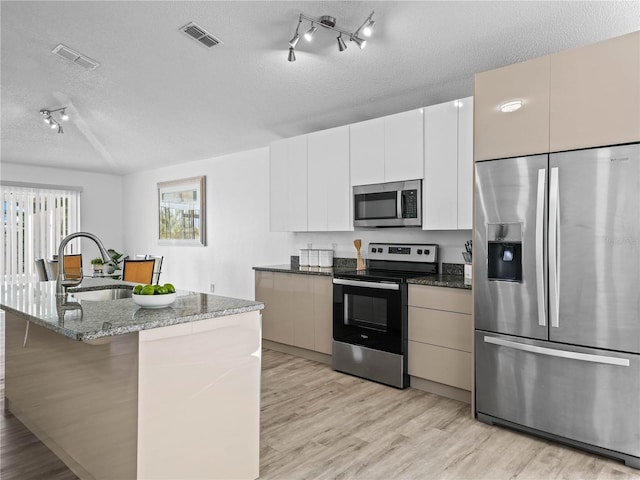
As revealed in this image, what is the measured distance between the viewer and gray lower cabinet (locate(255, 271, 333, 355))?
3.96 meters

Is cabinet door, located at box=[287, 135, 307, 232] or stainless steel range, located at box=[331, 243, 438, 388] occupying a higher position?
cabinet door, located at box=[287, 135, 307, 232]

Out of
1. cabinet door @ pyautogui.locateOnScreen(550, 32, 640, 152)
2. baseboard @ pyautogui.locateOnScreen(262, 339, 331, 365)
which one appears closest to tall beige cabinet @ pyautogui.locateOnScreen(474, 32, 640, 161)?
cabinet door @ pyautogui.locateOnScreen(550, 32, 640, 152)

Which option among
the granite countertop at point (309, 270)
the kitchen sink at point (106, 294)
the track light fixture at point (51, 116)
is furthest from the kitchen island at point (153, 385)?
the track light fixture at point (51, 116)

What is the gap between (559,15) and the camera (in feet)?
7.84

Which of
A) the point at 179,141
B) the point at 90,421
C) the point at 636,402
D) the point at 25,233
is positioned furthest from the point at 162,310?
the point at 25,233

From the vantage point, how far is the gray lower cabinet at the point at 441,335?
3.05m

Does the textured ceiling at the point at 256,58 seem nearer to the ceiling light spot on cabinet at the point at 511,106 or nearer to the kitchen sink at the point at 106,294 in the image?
the ceiling light spot on cabinet at the point at 511,106

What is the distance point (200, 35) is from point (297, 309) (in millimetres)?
2576

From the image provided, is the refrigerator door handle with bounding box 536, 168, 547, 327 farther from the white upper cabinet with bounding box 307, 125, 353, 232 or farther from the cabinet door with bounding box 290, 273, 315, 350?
the cabinet door with bounding box 290, 273, 315, 350

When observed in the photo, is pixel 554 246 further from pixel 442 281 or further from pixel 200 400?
pixel 200 400

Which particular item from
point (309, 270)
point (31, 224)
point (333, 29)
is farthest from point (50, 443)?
point (31, 224)

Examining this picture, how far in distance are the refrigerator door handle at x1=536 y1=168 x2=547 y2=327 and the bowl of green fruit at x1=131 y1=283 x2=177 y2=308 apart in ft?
6.83

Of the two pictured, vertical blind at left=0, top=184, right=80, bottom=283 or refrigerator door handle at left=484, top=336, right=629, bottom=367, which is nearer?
refrigerator door handle at left=484, top=336, right=629, bottom=367

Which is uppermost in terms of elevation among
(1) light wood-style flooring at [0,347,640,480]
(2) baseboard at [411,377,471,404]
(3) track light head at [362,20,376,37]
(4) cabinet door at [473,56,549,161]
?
(3) track light head at [362,20,376,37]
